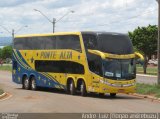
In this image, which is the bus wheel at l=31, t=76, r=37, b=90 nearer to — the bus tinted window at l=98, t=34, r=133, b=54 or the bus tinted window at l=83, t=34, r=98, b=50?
the bus tinted window at l=83, t=34, r=98, b=50

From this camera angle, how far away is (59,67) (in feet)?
99.3

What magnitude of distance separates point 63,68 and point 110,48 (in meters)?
4.18

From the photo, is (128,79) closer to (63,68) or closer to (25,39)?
(63,68)

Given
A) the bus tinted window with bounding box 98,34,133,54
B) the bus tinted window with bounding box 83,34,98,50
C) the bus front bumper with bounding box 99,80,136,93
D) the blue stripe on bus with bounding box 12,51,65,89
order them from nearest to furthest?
1. the bus front bumper with bounding box 99,80,136,93
2. the bus tinted window with bounding box 98,34,133,54
3. the bus tinted window with bounding box 83,34,98,50
4. the blue stripe on bus with bounding box 12,51,65,89

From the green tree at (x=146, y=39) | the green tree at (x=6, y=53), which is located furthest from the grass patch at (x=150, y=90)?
the green tree at (x=6, y=53)

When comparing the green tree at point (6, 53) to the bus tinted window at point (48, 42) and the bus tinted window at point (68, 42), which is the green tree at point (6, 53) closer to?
the bus tinted window at point (48, 42)

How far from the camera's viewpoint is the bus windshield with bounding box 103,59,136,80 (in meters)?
26.3

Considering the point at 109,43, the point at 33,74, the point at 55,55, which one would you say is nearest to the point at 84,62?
the point at 109,43

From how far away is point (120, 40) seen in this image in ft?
88.8

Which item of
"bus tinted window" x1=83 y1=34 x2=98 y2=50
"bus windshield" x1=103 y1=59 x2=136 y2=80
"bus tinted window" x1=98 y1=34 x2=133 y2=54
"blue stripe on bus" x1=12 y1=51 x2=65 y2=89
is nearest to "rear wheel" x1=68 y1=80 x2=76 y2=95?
"blue stripe on bus" x1=12 y1=51 x2=65 y2=89

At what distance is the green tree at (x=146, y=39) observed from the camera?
208 ft

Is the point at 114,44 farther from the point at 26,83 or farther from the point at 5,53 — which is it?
the point at 5,53

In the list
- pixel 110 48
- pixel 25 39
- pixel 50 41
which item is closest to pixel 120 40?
pixel 110 48

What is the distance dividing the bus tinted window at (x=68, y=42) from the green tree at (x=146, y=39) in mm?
34380
